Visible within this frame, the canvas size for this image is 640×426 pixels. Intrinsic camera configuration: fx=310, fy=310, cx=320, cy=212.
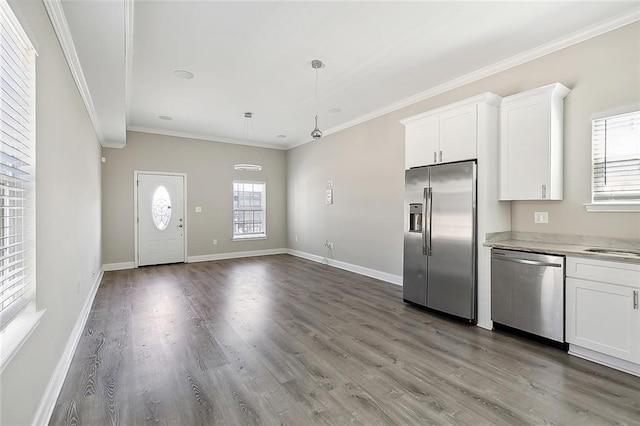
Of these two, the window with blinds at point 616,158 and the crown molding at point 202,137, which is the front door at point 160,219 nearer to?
the crown molding at point 202,137

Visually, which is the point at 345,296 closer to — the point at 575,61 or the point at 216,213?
the point at 575,61

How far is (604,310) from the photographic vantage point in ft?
8.54

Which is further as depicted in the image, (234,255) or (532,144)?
(234,255)

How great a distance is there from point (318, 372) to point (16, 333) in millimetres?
1913

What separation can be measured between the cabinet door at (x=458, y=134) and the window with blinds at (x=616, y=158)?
1.08m

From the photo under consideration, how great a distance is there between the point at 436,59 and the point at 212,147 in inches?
222

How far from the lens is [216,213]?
25.2 ft

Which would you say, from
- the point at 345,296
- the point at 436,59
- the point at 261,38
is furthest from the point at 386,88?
the point at 345,296

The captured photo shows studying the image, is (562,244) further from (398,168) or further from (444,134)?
(398,168)

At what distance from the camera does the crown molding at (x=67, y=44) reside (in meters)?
2.16

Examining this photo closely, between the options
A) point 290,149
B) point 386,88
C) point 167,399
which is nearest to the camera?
point 167,399

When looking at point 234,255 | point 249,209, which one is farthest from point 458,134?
point 234,255

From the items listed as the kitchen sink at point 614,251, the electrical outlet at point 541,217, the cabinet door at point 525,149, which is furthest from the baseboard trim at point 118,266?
the kitchen sink at point 614,251

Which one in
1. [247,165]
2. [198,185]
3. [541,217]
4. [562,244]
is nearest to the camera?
[562,244]
